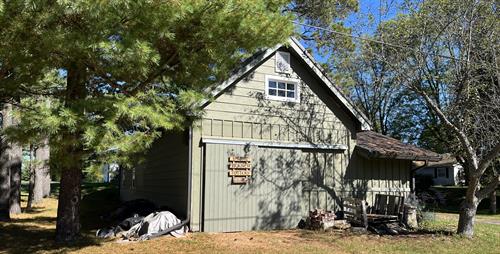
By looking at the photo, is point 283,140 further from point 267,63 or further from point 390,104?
point 390,104

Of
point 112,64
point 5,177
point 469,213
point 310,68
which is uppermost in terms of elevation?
point 310,68

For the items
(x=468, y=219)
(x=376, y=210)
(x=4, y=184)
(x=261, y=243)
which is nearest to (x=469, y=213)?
(x=468, y=219)

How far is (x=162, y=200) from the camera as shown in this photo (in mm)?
12977

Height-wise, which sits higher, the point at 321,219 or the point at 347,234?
the point at 321,219

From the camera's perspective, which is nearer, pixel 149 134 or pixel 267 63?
pixel 149 134

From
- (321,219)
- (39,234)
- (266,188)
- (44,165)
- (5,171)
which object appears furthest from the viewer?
(5,171)

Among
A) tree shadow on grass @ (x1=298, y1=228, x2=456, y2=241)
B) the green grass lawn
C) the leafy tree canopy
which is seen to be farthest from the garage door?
the leafy tree canopy

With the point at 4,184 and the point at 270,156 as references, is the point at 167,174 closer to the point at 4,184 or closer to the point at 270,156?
the point at 270,156

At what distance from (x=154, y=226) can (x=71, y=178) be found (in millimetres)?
2163

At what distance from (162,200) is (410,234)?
6927mm

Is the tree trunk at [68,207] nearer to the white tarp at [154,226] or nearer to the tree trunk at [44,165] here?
the tree trunk at [44,165]

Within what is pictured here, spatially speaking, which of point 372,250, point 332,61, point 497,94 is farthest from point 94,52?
point 332,61

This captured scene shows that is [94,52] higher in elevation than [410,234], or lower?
higher

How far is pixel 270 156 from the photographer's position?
39.5 feet
